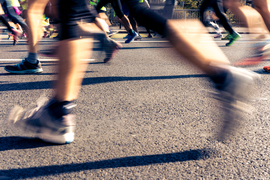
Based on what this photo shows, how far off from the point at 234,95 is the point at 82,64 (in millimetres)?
787

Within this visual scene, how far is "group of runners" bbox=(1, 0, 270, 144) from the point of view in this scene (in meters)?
1.26

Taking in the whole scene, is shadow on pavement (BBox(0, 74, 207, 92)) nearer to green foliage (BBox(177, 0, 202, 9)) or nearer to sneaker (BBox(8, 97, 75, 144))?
sneaker (BBox(8, 97, 75, 144))

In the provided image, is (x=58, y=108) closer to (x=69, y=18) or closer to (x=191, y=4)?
(x=69, y=18)

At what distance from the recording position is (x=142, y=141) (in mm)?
1592

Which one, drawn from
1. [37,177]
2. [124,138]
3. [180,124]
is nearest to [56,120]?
[37,177]

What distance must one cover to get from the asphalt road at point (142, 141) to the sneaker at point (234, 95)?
0.18 meters

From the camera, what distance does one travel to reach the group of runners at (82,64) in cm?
126

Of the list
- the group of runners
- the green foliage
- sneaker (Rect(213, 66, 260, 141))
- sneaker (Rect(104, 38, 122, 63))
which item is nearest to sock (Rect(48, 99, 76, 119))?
the group of runners

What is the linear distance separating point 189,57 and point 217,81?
17 cm

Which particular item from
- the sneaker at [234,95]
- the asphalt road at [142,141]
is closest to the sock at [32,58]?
the asphalt road at [142,141]

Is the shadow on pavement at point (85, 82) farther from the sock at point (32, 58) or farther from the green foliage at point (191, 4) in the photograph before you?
the green foliage at point (191, 4)

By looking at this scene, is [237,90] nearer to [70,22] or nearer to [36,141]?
[70,22]

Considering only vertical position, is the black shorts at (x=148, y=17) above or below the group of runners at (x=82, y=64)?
above

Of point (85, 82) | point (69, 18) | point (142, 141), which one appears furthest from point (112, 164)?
point (85, 82)
